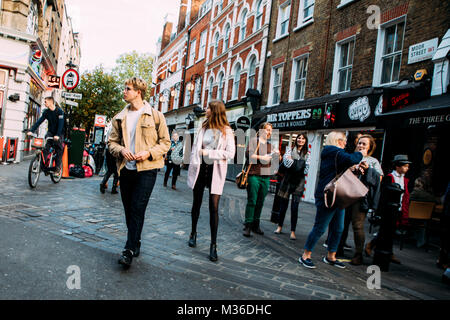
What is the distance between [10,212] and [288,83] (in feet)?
41.0

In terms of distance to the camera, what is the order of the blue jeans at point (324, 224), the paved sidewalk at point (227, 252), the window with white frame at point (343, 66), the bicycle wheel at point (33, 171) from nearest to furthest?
Answer: 1. the paved sidewalk at point (227, 252)
2. the blue jeans at point (324, 224)
3. the bicycle wheel at point (33, 171)
4. the window with white frame at point (343, 66)

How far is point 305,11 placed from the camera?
14.7 metres

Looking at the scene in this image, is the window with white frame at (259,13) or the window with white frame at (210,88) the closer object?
the window with white frame at (259,13)

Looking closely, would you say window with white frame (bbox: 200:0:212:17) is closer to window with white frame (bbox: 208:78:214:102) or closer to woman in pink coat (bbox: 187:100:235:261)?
window with white frame (bbox: 208:78:214:102)

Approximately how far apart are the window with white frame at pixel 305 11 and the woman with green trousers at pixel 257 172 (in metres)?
10.4

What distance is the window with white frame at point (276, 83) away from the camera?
53.1 ft

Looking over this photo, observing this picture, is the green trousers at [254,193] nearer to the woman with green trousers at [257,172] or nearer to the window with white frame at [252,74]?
the woman with green trousers at [257,172]

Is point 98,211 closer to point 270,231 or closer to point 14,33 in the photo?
point 270,231

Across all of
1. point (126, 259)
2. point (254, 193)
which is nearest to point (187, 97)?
point (254, 193)

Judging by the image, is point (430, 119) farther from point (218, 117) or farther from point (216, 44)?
point (216, 44)

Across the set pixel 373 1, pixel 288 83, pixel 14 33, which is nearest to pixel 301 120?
pixel 288 83

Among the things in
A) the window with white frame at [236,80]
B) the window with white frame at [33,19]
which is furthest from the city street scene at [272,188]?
the window with white frame at [236,80]

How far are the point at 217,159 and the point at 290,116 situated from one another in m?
10.6

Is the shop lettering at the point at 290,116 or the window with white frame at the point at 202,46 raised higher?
the window with white frame at the point at 202,46
